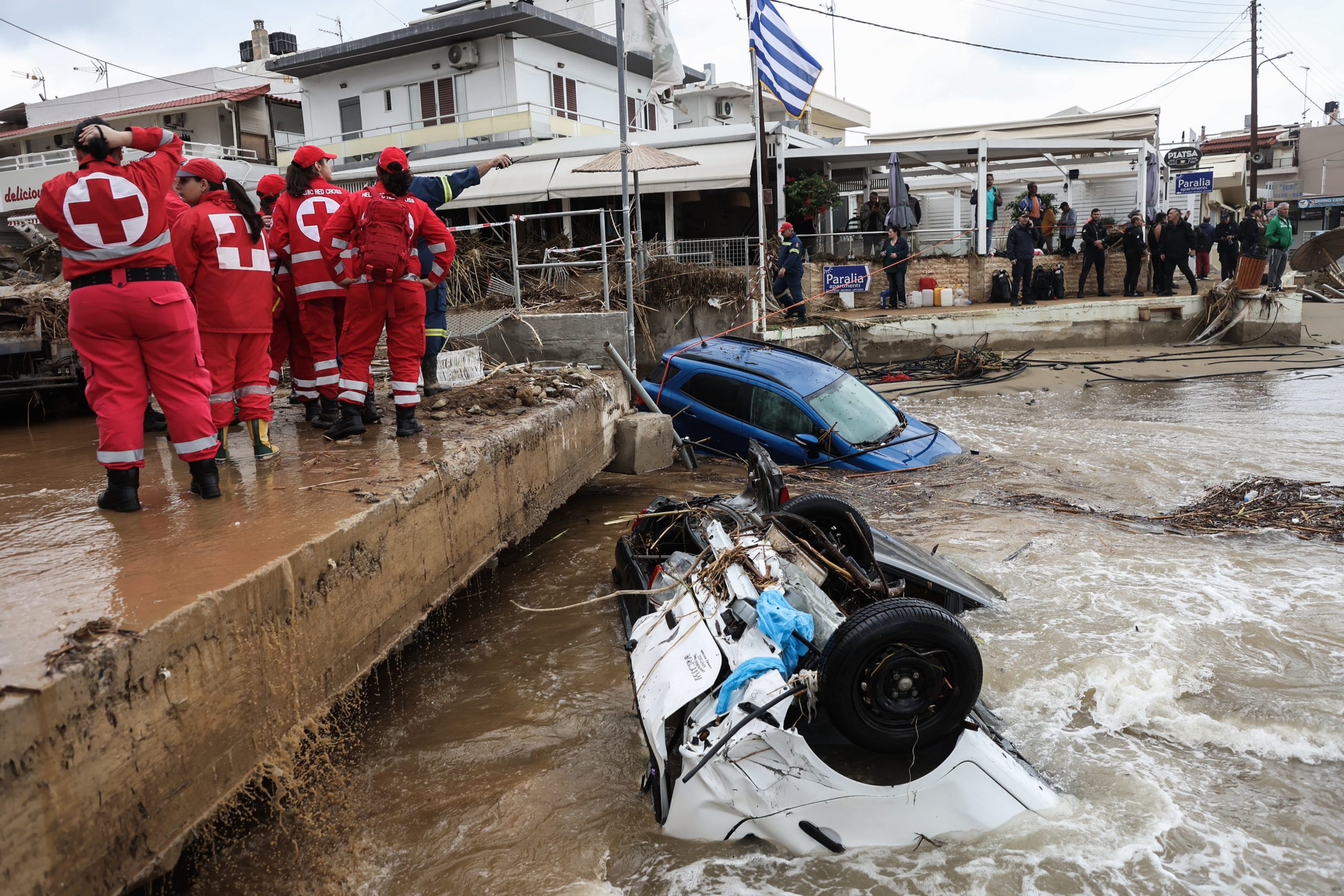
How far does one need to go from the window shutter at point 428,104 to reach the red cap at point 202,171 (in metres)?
24.3

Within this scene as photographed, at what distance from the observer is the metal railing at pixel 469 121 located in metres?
26.2

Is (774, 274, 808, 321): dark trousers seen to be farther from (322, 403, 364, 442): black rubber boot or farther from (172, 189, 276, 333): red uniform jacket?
(172, 189, 276, 333): red uniform jacket

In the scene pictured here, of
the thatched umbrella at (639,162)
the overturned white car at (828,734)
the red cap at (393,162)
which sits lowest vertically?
the overturned white car at (828,734)

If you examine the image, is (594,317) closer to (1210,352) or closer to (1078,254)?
(1210,352)

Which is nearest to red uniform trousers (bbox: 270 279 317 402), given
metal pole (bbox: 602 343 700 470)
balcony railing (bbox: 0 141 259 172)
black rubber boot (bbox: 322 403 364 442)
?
black rubber boot (bbox: 322 403 364 442)

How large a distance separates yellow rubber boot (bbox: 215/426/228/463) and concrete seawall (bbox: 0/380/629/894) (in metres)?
1.10

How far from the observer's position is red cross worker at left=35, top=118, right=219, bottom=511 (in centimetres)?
391

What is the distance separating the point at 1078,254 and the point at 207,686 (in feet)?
67.0

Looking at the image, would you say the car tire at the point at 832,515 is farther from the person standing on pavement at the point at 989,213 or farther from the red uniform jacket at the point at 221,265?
the person standing on pavement at the point at 989,213

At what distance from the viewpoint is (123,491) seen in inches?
170

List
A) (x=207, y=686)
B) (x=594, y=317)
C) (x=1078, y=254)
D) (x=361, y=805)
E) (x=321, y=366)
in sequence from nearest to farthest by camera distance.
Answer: (x=207, y=686), (x=361, y=805), (x=321, y=366), (x=594, y=317), (x=1078, y=254)

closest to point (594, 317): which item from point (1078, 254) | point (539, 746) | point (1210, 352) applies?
point (539, 746)

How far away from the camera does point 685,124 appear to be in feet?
125

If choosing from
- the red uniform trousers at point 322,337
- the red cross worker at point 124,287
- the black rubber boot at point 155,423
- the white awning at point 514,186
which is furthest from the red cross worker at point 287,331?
the white awning at point 514,186
